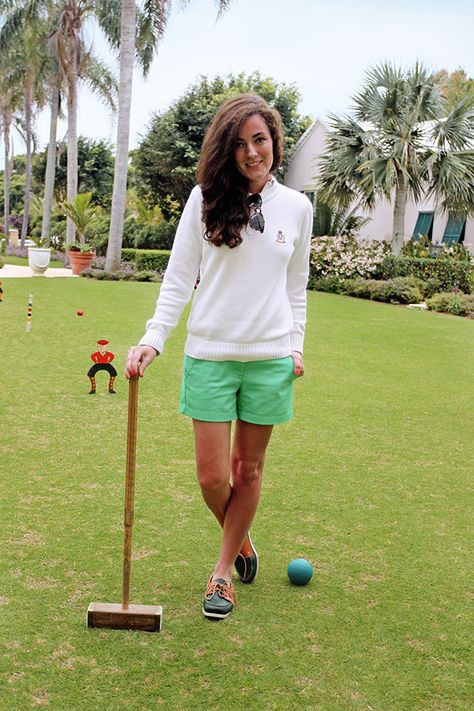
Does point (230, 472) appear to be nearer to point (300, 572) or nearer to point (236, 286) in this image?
point (300, 572)

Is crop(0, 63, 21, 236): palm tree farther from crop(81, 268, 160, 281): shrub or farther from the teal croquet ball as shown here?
the teal croquet ball

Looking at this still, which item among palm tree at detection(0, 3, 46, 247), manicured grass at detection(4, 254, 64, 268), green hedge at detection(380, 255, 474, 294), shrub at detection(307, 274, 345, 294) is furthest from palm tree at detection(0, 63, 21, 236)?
green hedge at detection(380, 255, 474, 294)

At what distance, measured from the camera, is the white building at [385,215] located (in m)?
20.4

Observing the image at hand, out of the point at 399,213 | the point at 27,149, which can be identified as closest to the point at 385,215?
the point at 399,213

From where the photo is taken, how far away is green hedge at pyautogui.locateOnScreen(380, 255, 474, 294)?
17.2 m

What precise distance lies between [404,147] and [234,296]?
16.5 m

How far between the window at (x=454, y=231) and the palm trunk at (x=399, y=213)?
1.70m

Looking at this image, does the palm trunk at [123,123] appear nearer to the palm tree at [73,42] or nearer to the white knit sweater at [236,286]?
the palm tree at [73,42]

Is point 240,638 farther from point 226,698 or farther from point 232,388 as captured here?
point 232,388

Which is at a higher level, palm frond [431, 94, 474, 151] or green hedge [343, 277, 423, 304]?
palm frond [431, 94, 474, 151]

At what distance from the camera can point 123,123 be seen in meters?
19.8

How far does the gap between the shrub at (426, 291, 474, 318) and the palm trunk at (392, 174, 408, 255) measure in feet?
12.4

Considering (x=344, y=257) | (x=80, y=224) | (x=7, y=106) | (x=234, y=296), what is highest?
(x=7, y=106)

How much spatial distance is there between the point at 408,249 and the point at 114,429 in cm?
1514
